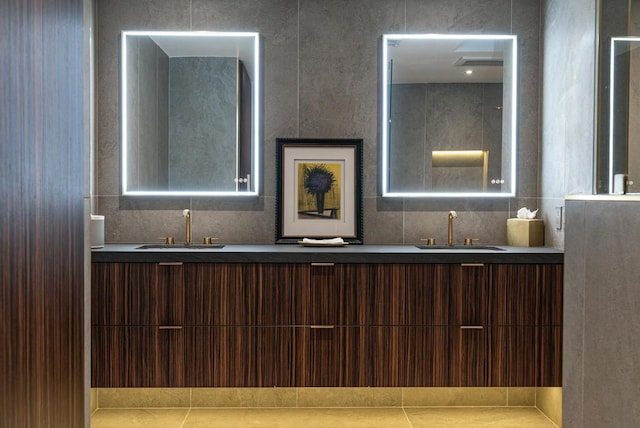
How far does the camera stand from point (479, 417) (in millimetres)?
3508

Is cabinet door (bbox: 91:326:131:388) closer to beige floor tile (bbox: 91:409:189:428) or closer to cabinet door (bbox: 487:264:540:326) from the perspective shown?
beige floor tile (bbox: 91:409:189:428)

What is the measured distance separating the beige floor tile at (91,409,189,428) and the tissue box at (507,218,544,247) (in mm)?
2241

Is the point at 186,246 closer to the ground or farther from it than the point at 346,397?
farther from it

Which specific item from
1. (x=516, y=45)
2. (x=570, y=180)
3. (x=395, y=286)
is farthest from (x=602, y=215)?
(x=516, y=45)

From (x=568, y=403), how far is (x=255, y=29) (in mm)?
2715

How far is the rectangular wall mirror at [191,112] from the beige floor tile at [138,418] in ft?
4.30

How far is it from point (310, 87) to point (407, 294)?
1.42 m

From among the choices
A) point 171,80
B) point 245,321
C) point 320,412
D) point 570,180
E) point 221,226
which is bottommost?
point 320,412

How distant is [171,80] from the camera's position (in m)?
3.71

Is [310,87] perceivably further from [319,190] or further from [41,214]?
[41,214]

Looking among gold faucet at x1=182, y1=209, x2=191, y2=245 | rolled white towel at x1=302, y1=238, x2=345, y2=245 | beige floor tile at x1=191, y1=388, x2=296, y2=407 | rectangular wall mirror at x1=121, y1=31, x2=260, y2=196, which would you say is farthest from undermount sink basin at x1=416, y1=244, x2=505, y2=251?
gold faucet at x1=182, y1=209, x2=191, y2=245

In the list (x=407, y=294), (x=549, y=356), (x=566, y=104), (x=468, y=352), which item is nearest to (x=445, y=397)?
(x=468, y=352)

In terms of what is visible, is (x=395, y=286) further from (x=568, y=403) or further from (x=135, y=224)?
(x=135, y=224)

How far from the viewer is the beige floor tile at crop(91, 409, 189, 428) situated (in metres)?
3.36
